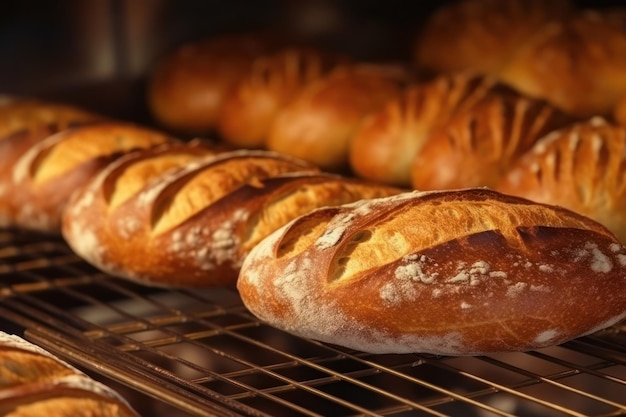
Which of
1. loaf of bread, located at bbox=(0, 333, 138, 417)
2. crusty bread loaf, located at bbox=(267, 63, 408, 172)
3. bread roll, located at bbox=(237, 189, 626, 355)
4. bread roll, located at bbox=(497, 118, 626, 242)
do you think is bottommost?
loaf of bread, located at bbox=(0, 333, 138, 417)

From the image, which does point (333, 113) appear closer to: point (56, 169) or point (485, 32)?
point (485, 32)

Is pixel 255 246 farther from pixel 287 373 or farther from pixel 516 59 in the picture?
Answer: pixel 516 59

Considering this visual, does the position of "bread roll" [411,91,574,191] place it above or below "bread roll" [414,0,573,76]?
below

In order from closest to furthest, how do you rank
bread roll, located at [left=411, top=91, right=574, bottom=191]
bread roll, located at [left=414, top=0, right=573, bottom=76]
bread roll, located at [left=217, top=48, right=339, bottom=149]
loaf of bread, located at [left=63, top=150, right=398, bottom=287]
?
loaf of bread, located at [left=63, top=150, right=398, bottom=287] → bread roll, located at [left=411, top=91, right=574, bottom=191] → bread roll, located at [left=217, top=48, right=339, bottom=149] → bread roll, located at [left=414, top=0, right=573, bottom=76]

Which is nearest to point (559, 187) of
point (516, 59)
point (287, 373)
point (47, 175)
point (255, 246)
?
point (255, 246)

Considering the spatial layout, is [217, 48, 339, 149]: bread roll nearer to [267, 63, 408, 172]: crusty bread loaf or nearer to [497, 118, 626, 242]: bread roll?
[267, 63, 408, 172]: crusty bread loaf

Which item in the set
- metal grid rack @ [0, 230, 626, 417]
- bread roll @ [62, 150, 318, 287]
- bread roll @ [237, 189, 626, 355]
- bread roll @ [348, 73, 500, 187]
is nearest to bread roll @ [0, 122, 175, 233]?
metal grid rack @ [0, 230, 626, 417]
